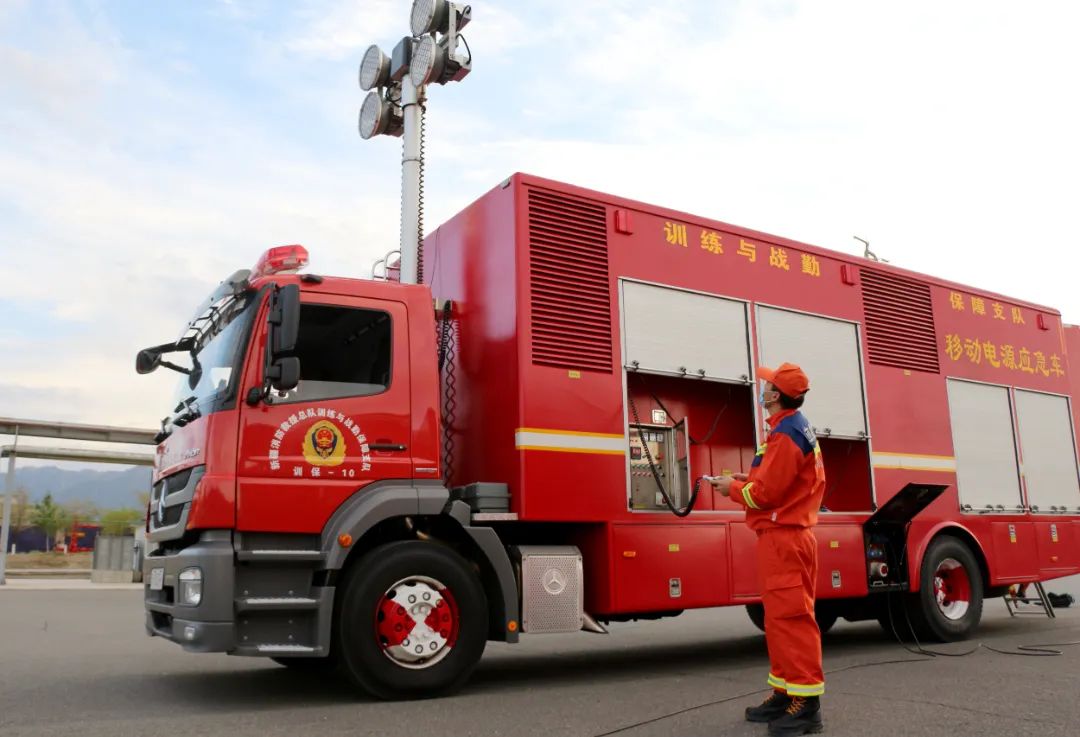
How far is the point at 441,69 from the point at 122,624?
783 cm

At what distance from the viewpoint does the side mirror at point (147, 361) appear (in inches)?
244

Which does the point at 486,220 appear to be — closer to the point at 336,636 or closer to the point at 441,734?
the point at 336,636

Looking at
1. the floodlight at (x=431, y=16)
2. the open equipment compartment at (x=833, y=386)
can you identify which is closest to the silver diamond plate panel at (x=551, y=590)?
the open equipment compartment at (x=833, y=386)

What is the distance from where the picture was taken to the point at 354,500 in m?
5.62

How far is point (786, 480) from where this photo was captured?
4602 mm

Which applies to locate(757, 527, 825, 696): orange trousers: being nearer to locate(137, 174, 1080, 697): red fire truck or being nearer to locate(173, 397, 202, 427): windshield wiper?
locate(137, 174, 1080, 697): red fire truck

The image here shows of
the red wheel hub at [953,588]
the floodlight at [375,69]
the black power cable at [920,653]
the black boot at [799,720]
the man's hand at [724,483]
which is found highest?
the floodlight at [375,69]

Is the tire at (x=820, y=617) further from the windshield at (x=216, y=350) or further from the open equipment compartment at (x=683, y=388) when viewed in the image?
the windshield at (x=216, y=350)

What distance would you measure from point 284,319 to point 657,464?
139 inches

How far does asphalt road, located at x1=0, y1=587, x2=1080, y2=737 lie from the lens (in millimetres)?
4727

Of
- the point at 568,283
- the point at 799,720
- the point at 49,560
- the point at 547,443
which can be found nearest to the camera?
the point at 799,720

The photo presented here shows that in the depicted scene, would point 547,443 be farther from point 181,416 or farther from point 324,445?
point 181,416

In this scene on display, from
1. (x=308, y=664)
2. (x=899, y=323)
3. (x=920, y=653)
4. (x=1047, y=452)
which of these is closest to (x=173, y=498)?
(x=308, y=664)

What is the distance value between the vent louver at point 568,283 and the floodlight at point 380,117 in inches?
121
